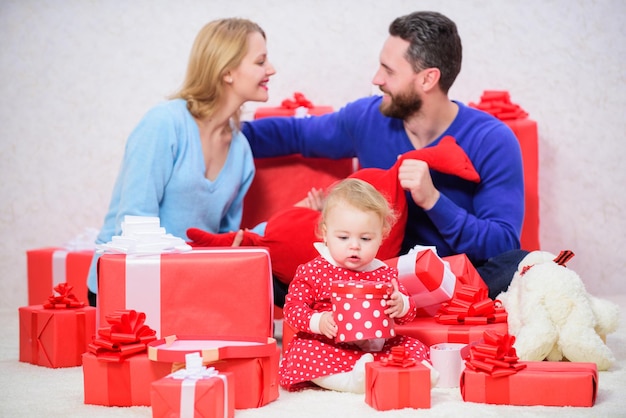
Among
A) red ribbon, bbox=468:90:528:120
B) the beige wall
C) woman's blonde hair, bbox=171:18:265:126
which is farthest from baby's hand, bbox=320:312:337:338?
the beige wall

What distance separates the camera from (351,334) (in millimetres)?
1709

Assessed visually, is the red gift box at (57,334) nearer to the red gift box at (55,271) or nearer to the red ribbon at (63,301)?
the red ribbon at (63,301)

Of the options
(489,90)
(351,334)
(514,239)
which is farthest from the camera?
(489,90)

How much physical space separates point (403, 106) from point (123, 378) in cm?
137

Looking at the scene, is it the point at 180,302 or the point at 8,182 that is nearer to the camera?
the point at 180,302

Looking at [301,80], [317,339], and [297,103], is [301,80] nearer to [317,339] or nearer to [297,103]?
[297,103]

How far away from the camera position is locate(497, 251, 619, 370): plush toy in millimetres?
1918

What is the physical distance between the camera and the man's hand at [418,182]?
234 cm

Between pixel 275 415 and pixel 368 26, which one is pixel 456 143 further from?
pixel 275 415

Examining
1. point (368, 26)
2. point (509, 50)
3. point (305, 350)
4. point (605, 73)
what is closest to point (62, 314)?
point (305, 350)

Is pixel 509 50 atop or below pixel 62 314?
atop

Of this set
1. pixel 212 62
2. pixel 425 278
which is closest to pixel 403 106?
pixel 212 62

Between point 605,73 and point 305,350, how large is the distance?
2039mm

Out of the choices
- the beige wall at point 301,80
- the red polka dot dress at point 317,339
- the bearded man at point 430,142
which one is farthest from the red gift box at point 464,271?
the beige wall at point 301,80
